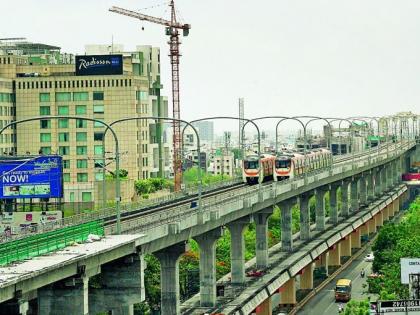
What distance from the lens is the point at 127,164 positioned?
187 m

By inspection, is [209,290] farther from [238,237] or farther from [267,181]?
[267,181]

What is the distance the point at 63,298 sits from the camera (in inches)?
2525

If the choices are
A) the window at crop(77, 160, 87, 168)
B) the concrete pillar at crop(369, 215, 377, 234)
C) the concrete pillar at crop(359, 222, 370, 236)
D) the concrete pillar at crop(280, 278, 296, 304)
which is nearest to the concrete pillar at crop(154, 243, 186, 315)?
the concrete pillar at crop(280, 278, 296, 304)

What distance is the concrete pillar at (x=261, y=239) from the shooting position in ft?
394

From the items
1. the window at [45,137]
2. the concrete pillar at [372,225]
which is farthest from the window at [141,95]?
the concrete pillar at [372,225]

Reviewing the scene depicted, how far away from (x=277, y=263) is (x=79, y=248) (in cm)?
6119

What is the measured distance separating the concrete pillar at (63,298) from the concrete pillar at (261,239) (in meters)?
56.5

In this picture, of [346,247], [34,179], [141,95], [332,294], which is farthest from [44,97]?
[34,179]

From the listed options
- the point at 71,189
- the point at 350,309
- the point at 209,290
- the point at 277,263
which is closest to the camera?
the point at 350,309

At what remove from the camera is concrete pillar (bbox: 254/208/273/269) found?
120062mm

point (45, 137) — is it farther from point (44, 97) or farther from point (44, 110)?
point (44, 97)

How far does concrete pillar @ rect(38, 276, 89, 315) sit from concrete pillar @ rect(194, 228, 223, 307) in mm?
35730

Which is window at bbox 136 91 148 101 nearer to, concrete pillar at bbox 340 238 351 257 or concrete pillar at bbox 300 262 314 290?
concrete pillar at bbox 340 238 351 257

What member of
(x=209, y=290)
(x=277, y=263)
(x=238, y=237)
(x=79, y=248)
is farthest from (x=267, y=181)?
(x=79, y=248)
